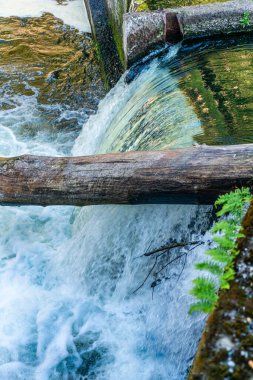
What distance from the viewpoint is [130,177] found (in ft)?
11.8

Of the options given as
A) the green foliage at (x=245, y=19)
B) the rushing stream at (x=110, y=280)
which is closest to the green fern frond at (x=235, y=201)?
the rushing stream at (x=110, y=280)

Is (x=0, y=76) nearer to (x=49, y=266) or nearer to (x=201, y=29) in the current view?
(x=201, y=29)

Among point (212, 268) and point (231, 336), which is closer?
point (231, 336)

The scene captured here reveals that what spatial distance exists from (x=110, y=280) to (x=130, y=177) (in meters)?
1.23

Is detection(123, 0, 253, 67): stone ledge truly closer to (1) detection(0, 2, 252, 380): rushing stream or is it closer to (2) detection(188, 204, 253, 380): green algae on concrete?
(1) detection(0, 2, 252, 380): rushing stream

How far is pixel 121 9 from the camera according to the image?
7.74 m

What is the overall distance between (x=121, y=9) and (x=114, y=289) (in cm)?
511

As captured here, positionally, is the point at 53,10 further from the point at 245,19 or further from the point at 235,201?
the point at 235,201

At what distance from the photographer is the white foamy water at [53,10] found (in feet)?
34.7

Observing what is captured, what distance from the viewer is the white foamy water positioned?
416 inches

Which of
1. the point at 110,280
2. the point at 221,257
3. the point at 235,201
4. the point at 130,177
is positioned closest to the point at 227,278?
the point at 221,257

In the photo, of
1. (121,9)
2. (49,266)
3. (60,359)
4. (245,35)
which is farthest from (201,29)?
(60,359)

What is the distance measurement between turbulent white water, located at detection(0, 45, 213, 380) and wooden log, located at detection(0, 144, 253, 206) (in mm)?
398

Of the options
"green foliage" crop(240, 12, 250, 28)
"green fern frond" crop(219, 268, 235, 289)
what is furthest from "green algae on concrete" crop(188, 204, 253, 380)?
"green foliage" crop(240, 12, 250, 28)
